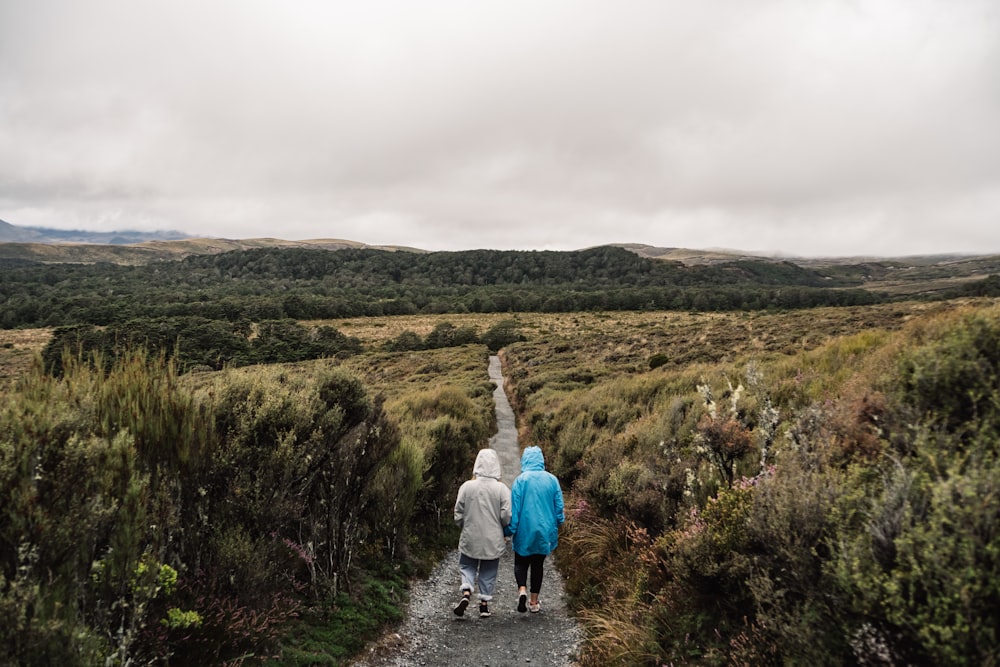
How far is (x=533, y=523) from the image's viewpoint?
5.57 m

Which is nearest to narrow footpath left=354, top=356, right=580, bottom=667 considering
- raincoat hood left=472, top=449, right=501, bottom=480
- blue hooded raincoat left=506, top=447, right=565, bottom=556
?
blue hooded raincoat left=506, top=447, right=565, bottom=556

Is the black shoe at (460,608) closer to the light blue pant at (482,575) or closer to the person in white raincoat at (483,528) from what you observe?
the person in white raincoat at (483,528)

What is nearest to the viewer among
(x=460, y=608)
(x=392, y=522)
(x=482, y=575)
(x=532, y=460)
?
(x=460, y=608)

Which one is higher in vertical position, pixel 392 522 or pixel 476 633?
pixel 392 522

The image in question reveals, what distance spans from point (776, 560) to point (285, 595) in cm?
→ 426

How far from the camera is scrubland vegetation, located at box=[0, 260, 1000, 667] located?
2.27 m

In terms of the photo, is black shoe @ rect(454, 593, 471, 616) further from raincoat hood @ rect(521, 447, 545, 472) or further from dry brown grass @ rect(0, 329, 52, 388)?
dry brown grass @ rect(0, 329, 52, 388)

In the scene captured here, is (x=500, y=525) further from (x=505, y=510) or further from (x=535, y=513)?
(x=535, y=513)

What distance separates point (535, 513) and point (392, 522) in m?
2.07

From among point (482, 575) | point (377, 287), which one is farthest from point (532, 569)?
point (377, 287)

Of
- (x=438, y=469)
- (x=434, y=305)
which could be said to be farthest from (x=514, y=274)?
(x=438, y=469)

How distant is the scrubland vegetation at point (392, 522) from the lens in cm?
227

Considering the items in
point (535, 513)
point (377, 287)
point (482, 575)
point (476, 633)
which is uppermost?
point (535, 513)

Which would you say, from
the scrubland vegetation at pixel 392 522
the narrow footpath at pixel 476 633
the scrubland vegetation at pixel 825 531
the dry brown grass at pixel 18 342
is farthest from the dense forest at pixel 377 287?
the scrubland vegetation at pixel 825 531
